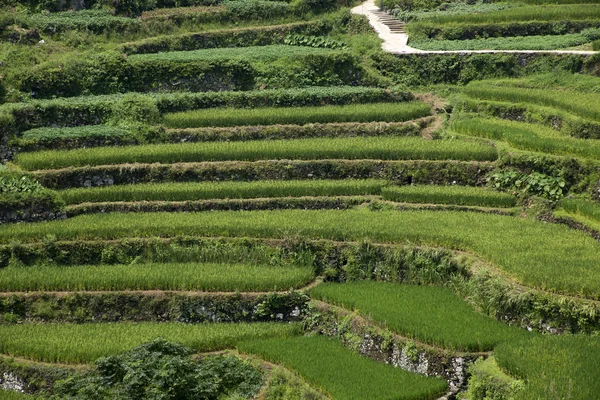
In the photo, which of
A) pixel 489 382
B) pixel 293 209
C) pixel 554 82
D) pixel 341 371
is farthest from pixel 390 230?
pixel 554 82

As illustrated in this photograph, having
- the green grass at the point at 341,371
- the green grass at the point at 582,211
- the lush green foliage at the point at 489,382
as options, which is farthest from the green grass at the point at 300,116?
the lush green foliage at the point at 489,382

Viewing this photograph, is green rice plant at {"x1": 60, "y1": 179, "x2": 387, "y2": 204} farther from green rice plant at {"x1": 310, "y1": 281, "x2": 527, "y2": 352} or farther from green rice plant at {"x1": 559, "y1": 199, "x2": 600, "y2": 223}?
green rice plant at {"x1": 559, "y1": 199, "x2": 600, "y2": 223}

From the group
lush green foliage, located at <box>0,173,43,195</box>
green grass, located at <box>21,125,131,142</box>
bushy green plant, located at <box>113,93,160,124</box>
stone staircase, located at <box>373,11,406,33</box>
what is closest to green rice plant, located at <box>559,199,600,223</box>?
bushy green plant, located at <box>113,93,160,124</box>

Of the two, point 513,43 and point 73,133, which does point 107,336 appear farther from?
point 513,43

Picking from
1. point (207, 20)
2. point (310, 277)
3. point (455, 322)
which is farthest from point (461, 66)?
point (455, 322)

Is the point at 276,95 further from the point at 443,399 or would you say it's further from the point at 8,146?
the point at 443,399

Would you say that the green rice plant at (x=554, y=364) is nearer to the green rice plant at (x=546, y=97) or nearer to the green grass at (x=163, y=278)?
the green grass at (x=163, y=278)
